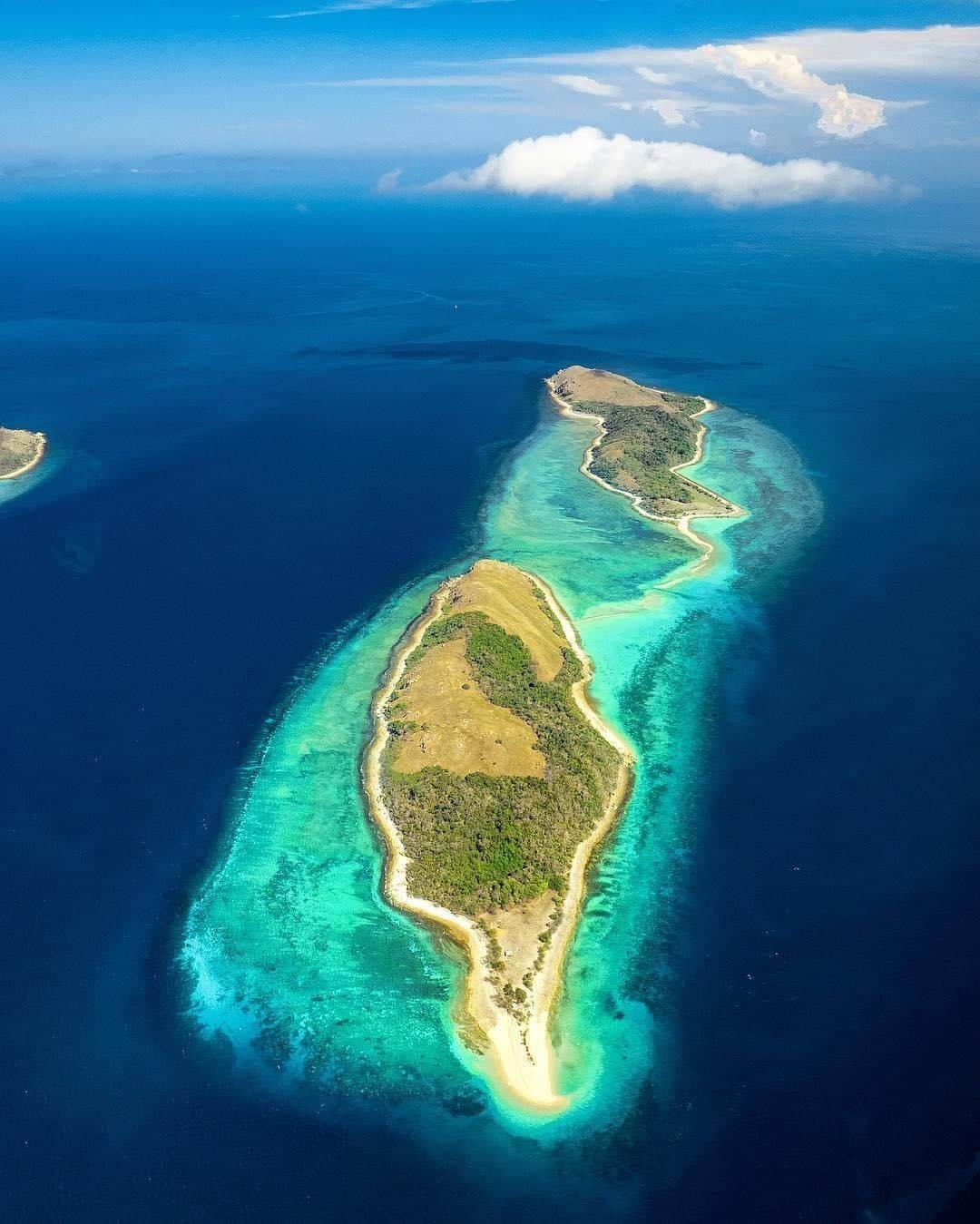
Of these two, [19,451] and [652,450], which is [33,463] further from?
[652,450]

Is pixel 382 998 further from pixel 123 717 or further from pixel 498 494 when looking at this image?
pixel 498 494

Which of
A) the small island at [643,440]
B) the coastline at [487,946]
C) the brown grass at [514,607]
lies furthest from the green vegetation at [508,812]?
the small island at [643,440]

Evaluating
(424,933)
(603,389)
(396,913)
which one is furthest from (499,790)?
(603,389)

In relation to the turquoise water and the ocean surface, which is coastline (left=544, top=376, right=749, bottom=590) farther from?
the turquoise water

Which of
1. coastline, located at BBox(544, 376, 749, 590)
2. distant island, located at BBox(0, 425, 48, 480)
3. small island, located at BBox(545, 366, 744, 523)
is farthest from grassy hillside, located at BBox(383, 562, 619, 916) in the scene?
distant island, located at BBox(0, 425, 48, 480)

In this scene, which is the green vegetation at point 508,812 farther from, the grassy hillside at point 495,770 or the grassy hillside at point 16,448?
the grassy hillside at point 16,448

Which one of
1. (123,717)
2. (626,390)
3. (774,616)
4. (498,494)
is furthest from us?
(626,390)

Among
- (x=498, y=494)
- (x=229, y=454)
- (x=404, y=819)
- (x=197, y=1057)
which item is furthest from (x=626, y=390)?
(x=197, y=1057)
